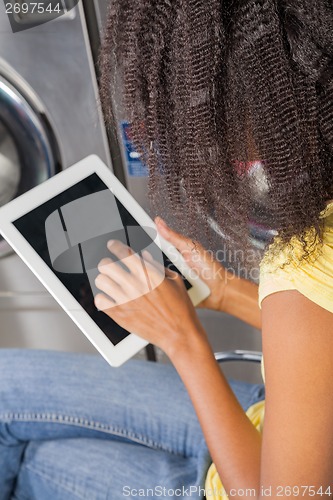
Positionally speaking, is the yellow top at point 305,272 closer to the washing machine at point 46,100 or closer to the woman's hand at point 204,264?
the woman's hand at point 204,264

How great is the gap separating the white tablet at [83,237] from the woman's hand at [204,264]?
14 millimetres

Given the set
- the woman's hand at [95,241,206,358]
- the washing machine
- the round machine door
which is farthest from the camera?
the round machine door

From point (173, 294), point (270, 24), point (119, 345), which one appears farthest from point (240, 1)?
point (119, 345)

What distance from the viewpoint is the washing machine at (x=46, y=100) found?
1.04 m

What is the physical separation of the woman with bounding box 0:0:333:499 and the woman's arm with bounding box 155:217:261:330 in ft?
0.42

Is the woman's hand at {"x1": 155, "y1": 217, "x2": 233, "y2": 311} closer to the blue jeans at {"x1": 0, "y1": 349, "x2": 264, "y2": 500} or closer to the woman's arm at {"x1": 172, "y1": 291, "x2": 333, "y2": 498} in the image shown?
the blue jeans at {"x1": 0, "y1": 349, "x2": 264, "y2": 500}

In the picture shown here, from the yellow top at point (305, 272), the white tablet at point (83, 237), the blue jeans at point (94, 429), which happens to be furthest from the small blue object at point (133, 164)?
the yellow top at point (305, 272)

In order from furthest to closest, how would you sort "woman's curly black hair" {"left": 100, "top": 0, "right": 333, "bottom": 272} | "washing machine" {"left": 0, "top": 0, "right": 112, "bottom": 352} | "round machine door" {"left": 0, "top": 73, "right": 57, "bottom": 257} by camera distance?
"round machine door" {"left": 0, "top": 73, "right": 57, "bottom": 257}, "washing machine" {"left": 0, "top": 0, "right": 112, "bottom": 352}, "woman's curly black hair" {"left": 100, "top": 0, "right": 333, "bottom": 272}

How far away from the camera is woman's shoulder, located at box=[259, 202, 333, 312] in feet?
2.14

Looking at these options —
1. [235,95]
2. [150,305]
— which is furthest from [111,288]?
[235,95]

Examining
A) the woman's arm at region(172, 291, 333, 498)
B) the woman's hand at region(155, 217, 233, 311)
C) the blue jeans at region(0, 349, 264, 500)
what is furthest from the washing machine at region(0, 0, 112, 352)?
the woman's arm at region(172, 291, 333, 498)

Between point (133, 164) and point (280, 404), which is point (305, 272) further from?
point (133, 164)

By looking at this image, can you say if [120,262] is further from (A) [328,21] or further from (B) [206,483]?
(A) [328,21]

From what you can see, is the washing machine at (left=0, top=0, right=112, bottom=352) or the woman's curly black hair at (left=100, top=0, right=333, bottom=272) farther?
the washing machine at (left=0, top=0, right=112, bottom=352)
